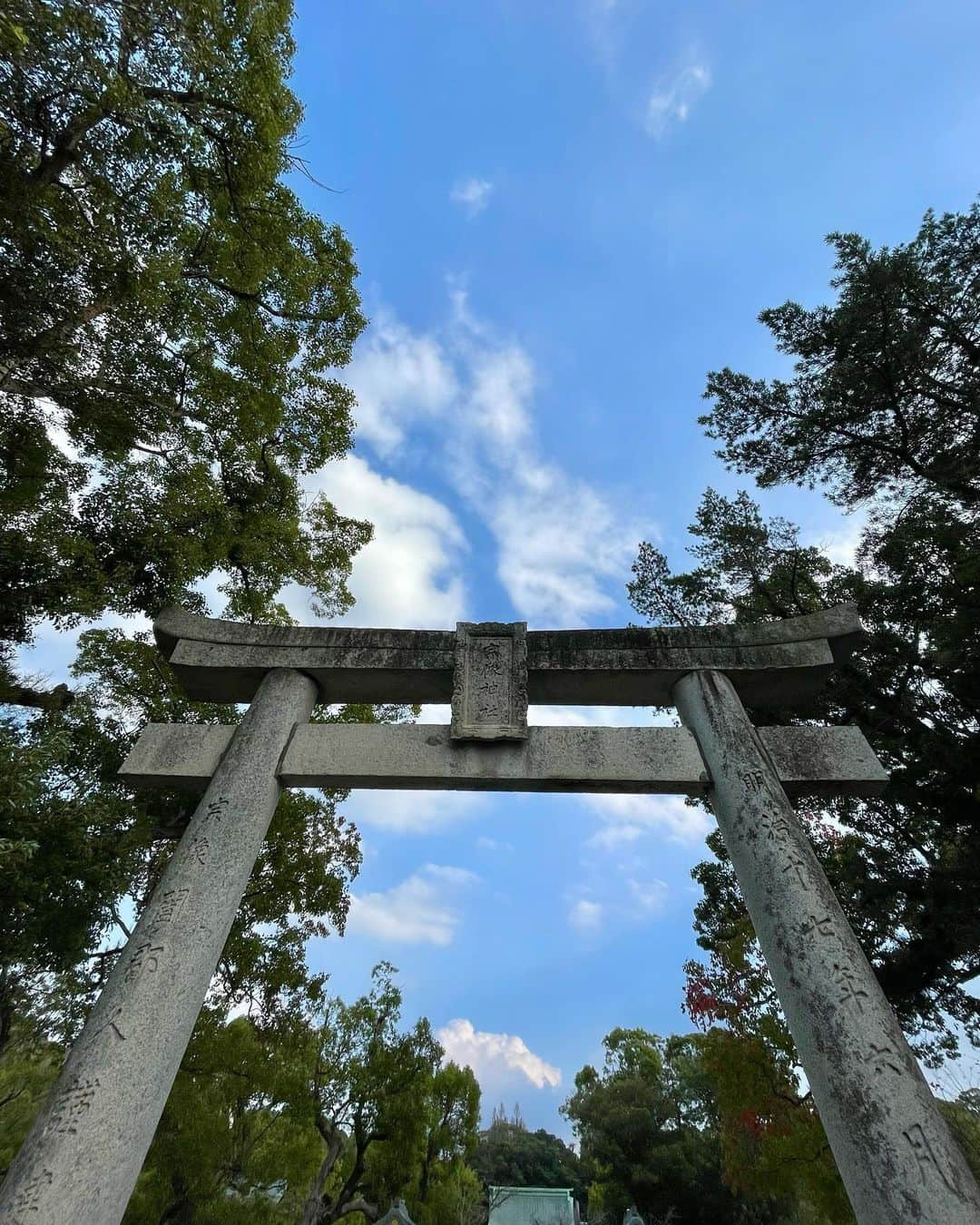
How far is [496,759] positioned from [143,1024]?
2.50 meters

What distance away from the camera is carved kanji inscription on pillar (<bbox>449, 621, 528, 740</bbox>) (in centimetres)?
462

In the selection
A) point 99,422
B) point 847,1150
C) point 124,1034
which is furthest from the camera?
point 99,422

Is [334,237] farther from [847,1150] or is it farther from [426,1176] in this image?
[426,1176]

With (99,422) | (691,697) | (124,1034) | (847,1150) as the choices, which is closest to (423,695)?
(691,697)

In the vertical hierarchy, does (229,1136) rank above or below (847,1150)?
above

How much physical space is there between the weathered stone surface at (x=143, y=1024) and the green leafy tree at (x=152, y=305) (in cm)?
412

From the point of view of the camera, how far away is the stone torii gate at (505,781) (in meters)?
2.74

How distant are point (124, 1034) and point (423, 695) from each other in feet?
9.62

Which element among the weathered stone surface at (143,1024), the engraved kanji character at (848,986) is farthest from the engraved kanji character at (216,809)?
the engraved kanji character at (848,986)

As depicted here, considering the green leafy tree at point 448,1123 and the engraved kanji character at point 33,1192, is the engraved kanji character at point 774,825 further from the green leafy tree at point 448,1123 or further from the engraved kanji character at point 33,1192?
the green leafy tree at point 448,1123

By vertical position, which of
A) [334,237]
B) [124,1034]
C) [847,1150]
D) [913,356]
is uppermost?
[334,237]

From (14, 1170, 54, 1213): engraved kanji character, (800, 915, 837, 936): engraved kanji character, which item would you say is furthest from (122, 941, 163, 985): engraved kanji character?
(800, 915, 837, 936): engraved kanji character

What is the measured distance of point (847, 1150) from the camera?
109 inches

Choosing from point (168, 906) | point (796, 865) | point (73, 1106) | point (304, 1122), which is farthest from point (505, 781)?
point (304, 1122)
